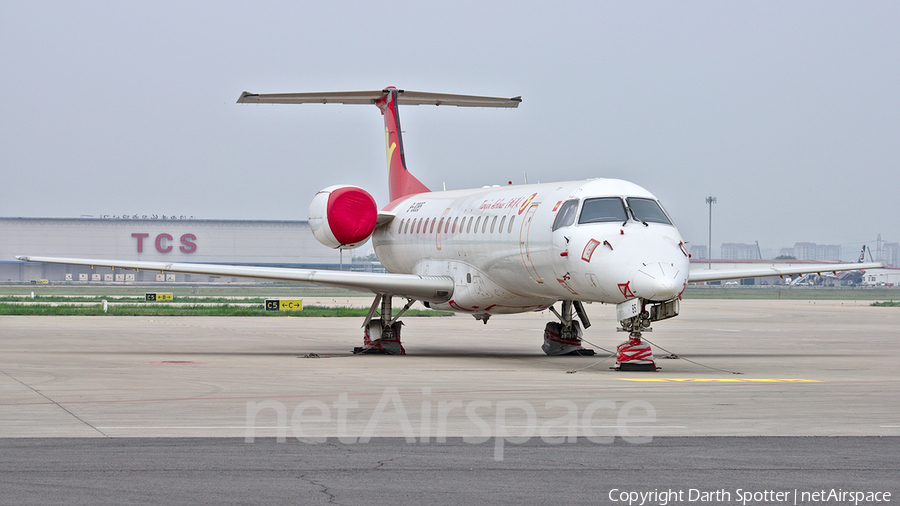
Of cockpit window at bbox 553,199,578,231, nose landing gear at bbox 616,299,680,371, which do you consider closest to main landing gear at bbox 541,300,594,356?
cockpit window at bbox 553,199,578,231

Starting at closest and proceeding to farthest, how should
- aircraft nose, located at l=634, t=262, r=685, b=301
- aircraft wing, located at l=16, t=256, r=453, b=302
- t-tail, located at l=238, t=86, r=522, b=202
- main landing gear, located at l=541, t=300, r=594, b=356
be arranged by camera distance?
1. aircraft nose, located at l=634, t=262, r=685, b=301
2. aircraft wing, located at l=16, t=256, r=453, b=302
3. main landing gear, located at l=541, t=300, r=594, b=356
4. t-tail, located at l=238, t=86, r=522, b=202

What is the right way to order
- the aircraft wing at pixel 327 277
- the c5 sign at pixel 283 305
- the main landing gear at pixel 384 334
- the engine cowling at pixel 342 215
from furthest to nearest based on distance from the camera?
the c5 sign at pixel 283 305 → the engine cowling at pixel 342 215 → the main landing gear at pixel 384 334 → the aircraft wing at pixel 327 277

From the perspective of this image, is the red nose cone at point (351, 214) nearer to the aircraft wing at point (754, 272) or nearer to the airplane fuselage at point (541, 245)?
the airplane fuselage at point (541, 245)

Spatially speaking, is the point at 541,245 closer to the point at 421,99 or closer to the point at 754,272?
the point at 754,272

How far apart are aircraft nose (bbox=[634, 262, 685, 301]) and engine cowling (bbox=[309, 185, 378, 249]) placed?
10.8m

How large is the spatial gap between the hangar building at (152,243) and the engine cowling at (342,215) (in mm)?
110137

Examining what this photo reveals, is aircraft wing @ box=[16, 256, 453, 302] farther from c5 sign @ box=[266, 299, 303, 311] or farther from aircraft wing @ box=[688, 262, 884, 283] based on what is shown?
c5 sign @ box=[266, 299, 303, 311]

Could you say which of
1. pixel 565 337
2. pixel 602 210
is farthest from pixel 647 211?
pixel 565 337

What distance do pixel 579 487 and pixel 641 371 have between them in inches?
448

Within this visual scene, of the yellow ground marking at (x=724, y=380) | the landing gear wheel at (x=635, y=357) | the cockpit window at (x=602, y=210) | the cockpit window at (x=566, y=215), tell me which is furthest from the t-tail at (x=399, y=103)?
the yellow ground marking at (x=724, y=380)

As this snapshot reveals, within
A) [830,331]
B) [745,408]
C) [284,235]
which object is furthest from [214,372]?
[284,235]

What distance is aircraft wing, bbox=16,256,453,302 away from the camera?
23.8 metres

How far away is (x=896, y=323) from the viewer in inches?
1747

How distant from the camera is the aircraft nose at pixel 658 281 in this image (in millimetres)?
→ 17891
